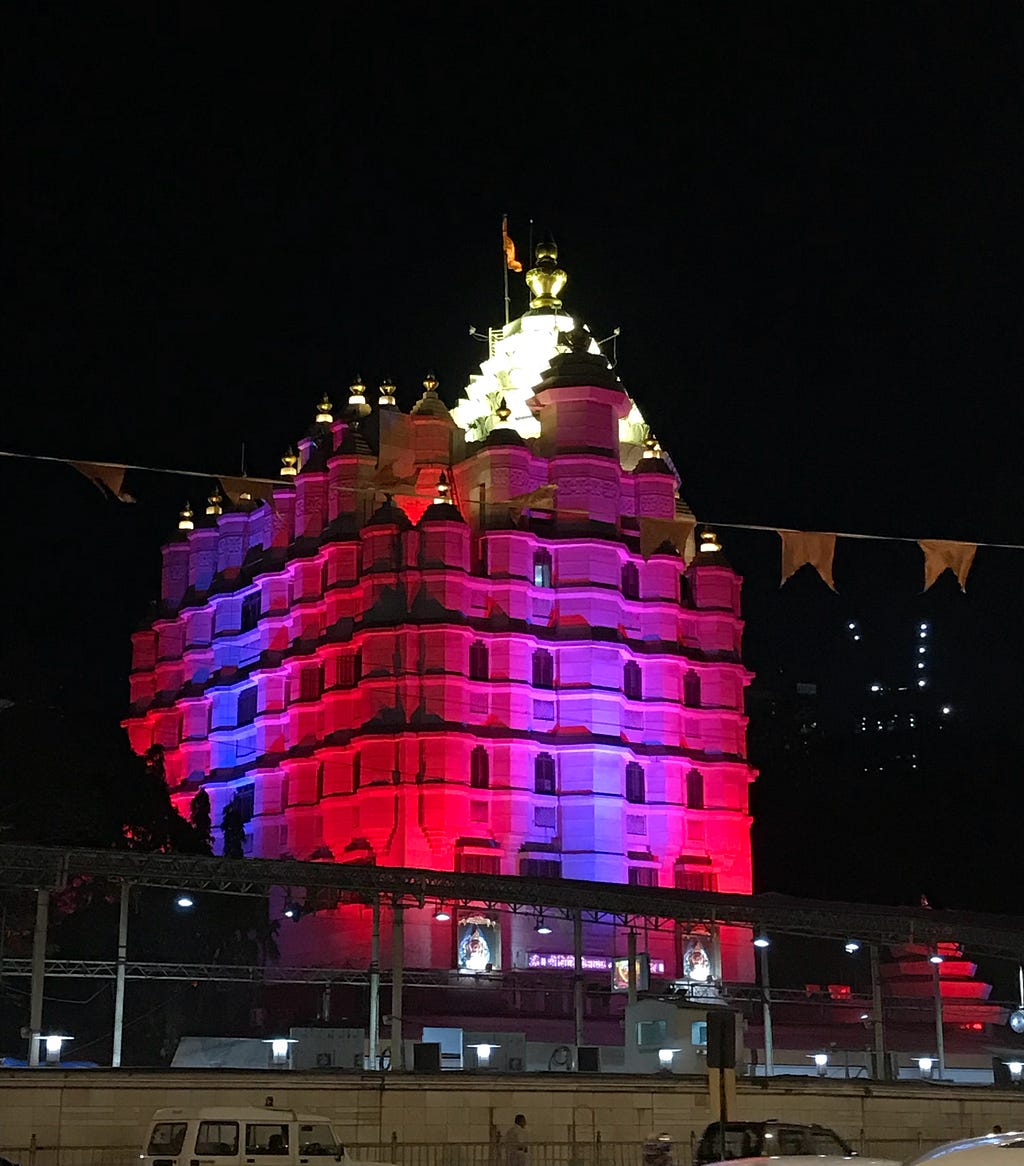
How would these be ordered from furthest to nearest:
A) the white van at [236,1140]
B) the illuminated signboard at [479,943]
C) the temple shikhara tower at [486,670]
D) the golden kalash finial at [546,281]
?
the golden kalash finial at [546,281] < the temple shikhara tower at [486,670] < the illuminated signboard at [479,943] < the white van at [236,1140]

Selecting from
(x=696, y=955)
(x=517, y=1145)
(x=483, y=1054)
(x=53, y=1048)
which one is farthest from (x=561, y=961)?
(x=517, y=1145)

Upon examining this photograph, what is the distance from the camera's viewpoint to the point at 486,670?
71.6 metres

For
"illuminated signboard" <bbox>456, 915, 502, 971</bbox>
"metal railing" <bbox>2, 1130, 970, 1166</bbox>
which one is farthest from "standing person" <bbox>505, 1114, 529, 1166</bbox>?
"illuminated signboard" <bbox>456, 915, 502, 971</bbox>

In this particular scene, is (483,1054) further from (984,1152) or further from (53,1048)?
(984,1152)

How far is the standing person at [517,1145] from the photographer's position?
27.0m

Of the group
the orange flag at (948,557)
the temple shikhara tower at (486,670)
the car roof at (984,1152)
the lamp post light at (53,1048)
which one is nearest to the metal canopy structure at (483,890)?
the lamp post light at (53,1048)

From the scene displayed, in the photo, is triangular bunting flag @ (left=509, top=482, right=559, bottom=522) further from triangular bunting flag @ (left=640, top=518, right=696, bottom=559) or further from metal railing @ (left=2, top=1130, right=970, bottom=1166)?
metal railing @ (left=2, top=1130, right=970, bottom=1166)

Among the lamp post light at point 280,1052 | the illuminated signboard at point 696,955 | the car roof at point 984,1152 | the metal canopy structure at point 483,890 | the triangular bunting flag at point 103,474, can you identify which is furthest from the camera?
the illuminated signboard at point 696,955

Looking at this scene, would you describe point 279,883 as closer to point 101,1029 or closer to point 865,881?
point 101,1029

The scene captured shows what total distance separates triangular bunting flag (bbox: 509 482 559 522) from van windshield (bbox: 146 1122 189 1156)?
4949 centimetres

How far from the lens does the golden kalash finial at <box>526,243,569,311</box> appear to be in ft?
277

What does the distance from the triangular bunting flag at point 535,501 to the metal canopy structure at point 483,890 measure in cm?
2466

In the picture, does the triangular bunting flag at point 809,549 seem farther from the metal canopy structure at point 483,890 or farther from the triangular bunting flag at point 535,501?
the triangular bunting flag at point 535,501

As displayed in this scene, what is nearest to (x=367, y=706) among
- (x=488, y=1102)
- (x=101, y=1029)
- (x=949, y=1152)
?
(x=101, y=1029)
